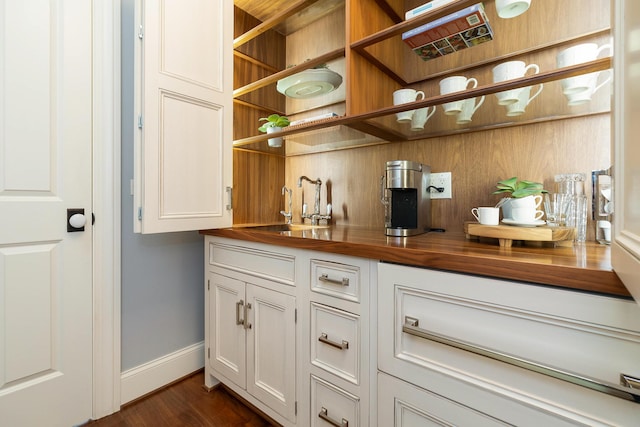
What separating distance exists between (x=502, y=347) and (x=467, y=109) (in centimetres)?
87

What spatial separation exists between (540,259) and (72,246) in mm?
1775

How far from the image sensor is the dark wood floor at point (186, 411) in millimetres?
1358

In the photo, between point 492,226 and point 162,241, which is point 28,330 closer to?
point 162,241

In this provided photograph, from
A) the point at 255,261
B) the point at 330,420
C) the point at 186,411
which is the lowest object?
the point at 186,411

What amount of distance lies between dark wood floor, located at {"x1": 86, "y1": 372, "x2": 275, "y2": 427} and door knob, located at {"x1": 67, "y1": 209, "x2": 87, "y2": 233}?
3.03 feet

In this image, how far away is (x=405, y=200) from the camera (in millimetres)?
1170

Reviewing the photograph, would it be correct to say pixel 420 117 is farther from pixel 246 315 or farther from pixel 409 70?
pixel 246 315

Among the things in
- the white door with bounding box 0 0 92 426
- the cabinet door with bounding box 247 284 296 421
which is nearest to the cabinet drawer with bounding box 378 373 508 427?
the cabinet door with bounding box 247 284 296 421

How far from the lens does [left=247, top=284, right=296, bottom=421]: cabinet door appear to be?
3.81ft

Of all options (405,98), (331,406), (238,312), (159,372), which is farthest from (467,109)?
(159,372)

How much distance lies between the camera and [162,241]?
164 cm

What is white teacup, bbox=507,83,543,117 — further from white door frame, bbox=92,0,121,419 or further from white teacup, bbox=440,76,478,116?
white door frame, bbox=92,0,121,419

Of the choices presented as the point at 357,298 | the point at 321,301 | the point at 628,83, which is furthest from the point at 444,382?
the point at 628,83

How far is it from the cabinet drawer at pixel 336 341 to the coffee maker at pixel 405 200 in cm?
38
